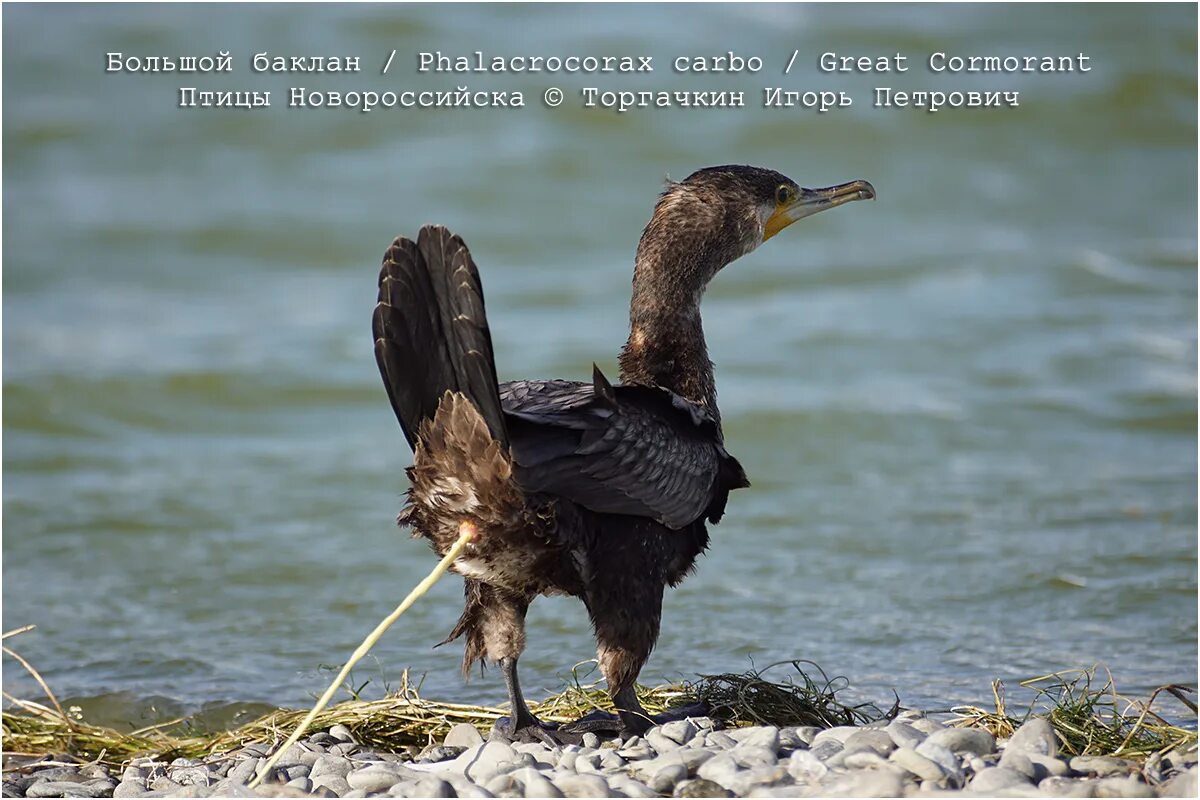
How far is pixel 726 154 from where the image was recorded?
48.7 feet

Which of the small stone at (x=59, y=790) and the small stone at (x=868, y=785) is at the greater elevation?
the small stone at (x=868, y=785)

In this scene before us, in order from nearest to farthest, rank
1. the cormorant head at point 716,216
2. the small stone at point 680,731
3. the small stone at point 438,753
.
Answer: the small stone at point 680,731
the small stone at point 438,753
the cormorant head at point 716,216

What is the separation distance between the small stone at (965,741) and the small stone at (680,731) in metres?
0.74

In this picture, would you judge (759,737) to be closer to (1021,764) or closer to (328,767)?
(1021,764)

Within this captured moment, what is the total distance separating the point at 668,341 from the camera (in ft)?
16.5

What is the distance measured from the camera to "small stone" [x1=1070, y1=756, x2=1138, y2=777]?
3.94 m

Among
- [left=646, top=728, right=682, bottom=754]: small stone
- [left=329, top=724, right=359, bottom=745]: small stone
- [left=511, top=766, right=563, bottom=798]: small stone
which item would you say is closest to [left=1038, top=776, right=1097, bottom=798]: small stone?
[left=646, top=728, right=682, bottom=754]: small stone

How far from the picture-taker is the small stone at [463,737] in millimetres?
4641

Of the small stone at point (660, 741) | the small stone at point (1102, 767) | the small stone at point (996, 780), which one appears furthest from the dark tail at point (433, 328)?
the small stone at point (1102, 767)

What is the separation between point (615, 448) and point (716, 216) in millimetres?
1187

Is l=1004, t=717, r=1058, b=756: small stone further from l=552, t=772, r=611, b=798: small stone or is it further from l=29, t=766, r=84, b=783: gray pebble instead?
l=29, t=766, r=84, b=783: gray pebble

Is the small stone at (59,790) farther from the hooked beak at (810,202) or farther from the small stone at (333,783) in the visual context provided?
the hooked beak at (810,202)

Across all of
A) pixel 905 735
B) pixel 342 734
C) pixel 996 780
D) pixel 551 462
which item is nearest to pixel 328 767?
pixel 342 734

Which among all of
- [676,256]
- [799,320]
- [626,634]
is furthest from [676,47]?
[626,634]
